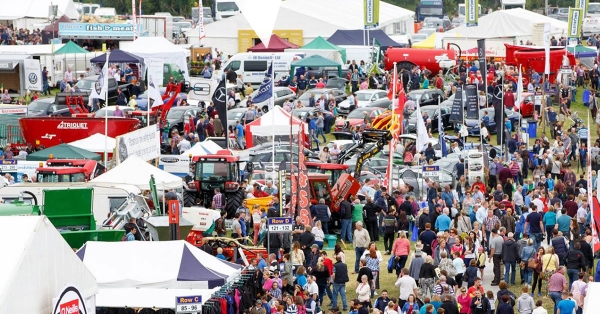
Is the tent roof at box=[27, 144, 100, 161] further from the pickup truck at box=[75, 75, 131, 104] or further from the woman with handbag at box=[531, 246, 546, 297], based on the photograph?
the woman with handbag at box=[531, 246, 546, 297]

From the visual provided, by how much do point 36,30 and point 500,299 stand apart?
176 feet

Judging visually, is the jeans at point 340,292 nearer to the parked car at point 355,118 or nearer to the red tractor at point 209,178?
the red tractor at point 209,178

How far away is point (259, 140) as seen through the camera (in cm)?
3925

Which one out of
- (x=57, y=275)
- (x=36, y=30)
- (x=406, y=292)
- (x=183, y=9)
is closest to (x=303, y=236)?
(x=406, y=292)

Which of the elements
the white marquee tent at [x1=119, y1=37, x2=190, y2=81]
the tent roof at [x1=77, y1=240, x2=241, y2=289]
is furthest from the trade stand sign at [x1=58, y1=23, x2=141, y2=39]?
the tent roof at [x1=77, y1=240, x2=241, y2=289]

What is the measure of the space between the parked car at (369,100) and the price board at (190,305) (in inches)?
1030

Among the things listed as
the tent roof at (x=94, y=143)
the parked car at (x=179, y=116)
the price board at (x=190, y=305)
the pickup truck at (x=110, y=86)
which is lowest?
the price board at (x=190, y=305)

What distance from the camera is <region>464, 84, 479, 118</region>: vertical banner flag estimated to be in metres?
40.4

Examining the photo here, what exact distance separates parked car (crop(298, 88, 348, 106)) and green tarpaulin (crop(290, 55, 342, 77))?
346cm

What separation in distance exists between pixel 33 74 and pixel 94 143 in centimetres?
1637

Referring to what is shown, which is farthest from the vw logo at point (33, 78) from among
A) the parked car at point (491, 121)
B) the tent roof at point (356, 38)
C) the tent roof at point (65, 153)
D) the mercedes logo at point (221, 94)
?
the parked car at point (491, 121)

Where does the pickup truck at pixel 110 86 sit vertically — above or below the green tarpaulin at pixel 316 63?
below

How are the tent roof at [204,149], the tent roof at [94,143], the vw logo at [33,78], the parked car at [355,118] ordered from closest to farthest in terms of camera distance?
the tent roof at [204,149] < the tent roof at [94,143] < the parked car at [355,118] < the vw logo at [33,78]

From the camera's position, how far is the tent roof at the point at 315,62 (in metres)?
52.2
